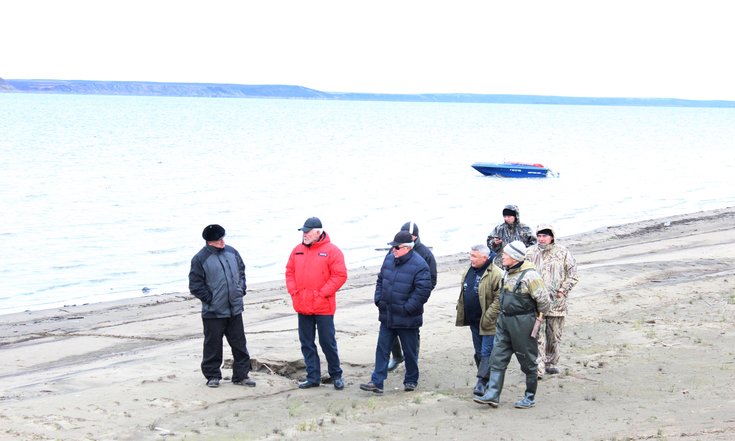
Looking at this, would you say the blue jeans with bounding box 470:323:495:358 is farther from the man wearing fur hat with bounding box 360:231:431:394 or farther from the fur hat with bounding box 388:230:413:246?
the fur hat with bounding box 388:230:413:246

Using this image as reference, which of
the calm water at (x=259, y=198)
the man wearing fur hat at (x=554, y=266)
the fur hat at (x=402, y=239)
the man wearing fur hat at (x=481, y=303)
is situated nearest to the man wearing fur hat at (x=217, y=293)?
the fur hat at (x=402, y=239)

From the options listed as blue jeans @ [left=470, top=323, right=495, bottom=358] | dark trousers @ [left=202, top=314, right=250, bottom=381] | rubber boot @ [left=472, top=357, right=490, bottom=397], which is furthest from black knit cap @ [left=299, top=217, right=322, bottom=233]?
rubber boot @ [left=472, top=357, right=490, bottom=397]

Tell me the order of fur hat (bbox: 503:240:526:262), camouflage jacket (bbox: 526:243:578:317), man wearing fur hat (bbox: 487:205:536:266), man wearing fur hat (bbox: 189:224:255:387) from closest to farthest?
fur hat (bbox: 503:240:526:262) < man wearing fur hat (bbox: 189:224:255:387) < camouflage jacket (bbox: 526:243:578:317) < man wearing fur hat (bbox: 487:205:536:266)

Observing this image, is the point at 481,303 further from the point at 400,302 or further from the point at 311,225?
the point at 311,225

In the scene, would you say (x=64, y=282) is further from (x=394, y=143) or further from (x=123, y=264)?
(x=394, y=143)

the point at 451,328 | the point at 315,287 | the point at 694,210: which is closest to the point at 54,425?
the point at 315,287

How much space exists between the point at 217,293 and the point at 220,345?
59 cm

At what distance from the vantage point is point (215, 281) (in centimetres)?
1002

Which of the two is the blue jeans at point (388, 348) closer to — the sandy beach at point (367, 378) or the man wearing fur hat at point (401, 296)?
the man wearing fur hat at point (401, 296)

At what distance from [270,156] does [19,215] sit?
129 ft

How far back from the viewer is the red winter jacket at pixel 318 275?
10023mm

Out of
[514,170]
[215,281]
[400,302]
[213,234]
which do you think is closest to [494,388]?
[400,302]

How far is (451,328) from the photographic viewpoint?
1396cm

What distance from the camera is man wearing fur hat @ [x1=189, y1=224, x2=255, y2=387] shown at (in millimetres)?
10008
